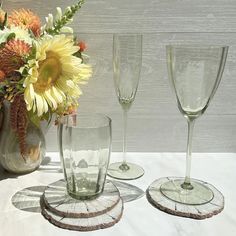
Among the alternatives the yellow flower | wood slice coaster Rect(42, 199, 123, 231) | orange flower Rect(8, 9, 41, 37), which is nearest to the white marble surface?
wood slice coaster Rect(42, 199, 123, 231)

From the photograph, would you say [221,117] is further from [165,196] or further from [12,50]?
[12,50]

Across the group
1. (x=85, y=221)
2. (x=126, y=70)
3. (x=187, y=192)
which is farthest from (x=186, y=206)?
(x=126, y=70)

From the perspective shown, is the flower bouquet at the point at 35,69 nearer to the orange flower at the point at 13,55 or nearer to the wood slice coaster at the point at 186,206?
the orange flower at the point at 13,55

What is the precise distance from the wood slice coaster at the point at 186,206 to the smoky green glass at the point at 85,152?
0.11 metres

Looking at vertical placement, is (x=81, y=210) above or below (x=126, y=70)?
below

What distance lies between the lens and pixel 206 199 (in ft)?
2.27

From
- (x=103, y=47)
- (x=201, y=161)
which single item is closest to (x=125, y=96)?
(x=103, y=47)

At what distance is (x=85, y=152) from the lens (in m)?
0.67

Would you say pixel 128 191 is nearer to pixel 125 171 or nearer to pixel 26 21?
pixel 125 171

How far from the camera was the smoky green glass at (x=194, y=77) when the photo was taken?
64 centimetres

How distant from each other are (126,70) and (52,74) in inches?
7.0

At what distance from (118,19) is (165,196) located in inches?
15.8

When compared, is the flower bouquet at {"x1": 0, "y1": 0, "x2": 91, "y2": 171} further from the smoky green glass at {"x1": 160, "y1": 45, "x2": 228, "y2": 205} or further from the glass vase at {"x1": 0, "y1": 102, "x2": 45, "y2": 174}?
the smoky green glass at {"x1": 160, "y1": 45, "x2": 228, "y2": 205}

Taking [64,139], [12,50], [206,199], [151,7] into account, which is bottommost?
[206,199]
